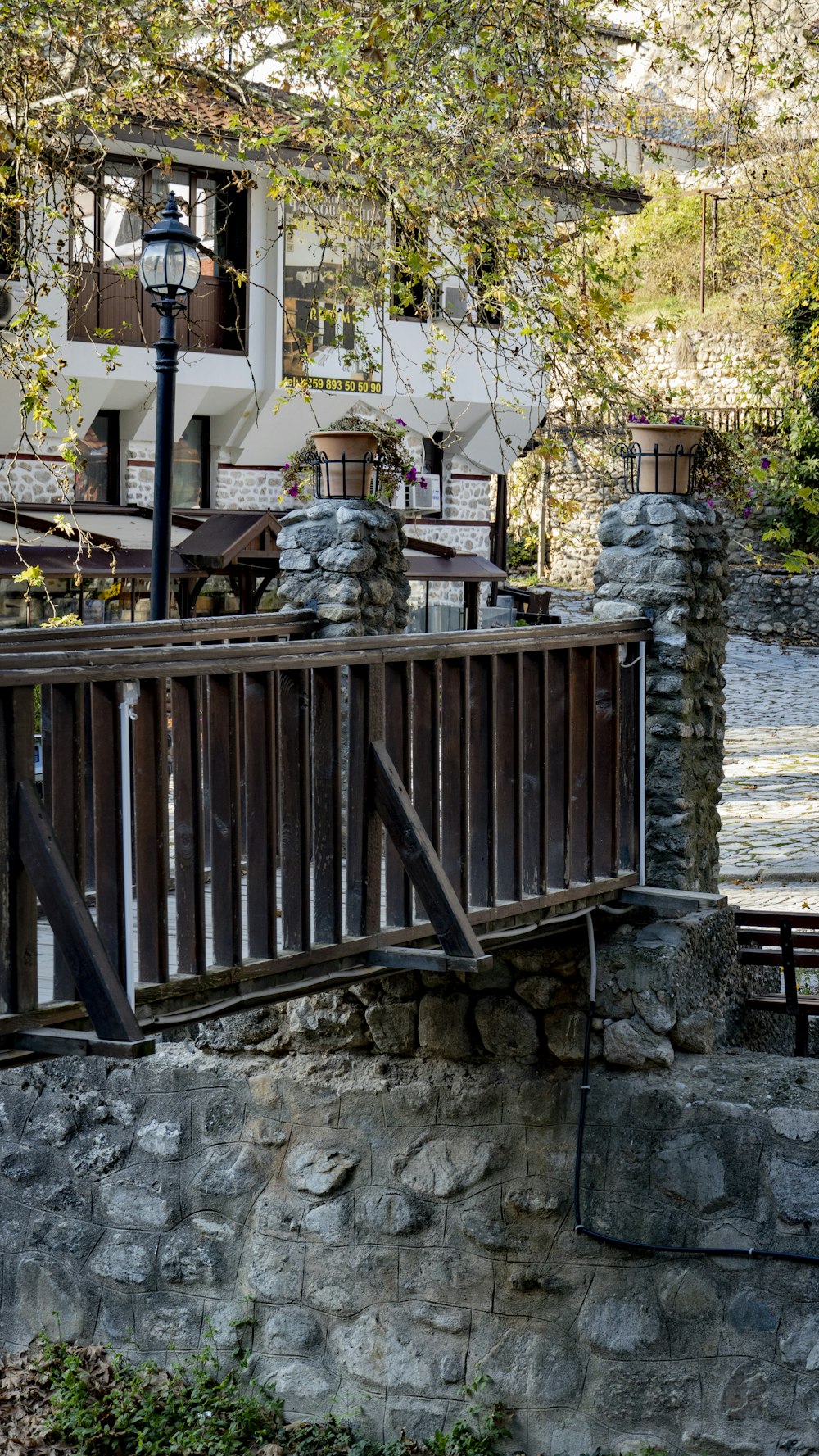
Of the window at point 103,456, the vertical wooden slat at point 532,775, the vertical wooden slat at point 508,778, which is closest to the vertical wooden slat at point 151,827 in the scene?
the vertical wooden slat at point 508,778

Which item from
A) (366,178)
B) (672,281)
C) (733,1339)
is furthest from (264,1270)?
(672,281)

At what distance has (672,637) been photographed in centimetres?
637

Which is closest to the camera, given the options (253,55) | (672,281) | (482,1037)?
(482,1037)

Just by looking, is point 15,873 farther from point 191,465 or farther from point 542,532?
point 542,532

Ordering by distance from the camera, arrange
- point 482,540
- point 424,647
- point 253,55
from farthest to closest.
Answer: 1. point 482,540
2. point 253,55
3. point 424,647

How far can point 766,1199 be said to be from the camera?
18.3 ft

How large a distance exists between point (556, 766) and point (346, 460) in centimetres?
192

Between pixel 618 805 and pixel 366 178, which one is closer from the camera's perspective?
pixel 618 805

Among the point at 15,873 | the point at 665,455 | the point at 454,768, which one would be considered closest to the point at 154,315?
the point at 665,455

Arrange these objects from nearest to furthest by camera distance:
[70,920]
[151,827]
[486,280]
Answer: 1. [70,920]
2. [151,827]
3. [486,280]

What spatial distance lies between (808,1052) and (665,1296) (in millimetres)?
1534

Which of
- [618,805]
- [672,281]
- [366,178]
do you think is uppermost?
[672,281]

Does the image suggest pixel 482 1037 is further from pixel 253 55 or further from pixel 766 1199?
pixel 253 55

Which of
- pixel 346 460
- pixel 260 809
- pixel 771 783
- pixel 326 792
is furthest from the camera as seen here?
pixel 771 783
